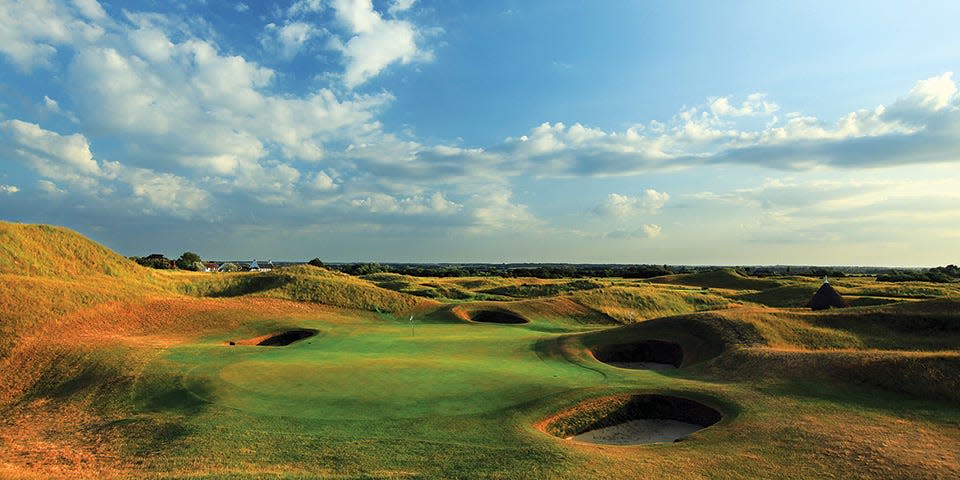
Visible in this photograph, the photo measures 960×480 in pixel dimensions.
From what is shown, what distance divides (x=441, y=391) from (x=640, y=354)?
51.7ft

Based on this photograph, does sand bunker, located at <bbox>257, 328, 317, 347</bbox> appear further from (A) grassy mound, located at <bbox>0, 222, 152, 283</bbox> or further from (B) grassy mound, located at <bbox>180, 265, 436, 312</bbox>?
(A) grassy mound, located at <bbox>0, 222, 152, 283</bbox>

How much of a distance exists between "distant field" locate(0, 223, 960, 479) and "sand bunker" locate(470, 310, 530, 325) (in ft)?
21.2

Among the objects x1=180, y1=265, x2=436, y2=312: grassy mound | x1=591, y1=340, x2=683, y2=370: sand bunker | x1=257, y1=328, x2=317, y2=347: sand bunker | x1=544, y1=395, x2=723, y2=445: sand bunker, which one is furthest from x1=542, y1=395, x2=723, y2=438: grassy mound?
x1=180, y1=265, x2=436, y2=312: grassy mound

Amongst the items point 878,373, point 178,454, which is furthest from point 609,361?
point 178,454

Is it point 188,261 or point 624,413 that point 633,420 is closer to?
point 624,413

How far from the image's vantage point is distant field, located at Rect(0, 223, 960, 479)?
44.3 ft

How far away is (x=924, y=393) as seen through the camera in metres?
19.0

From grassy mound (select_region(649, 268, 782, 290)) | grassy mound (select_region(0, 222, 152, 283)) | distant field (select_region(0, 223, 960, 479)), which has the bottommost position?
distant field (select_region(0, 223, 960, 479))

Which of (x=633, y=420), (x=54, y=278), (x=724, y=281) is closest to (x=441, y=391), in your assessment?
(x=633, y=420)

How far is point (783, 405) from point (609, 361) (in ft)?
40.8

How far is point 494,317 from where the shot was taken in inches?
1954

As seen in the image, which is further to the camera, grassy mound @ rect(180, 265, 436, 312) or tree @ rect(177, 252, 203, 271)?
tree @ rect(177, 252, 203, 271)

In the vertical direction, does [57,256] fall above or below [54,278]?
above

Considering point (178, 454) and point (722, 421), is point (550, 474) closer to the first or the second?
point (722, 421)
